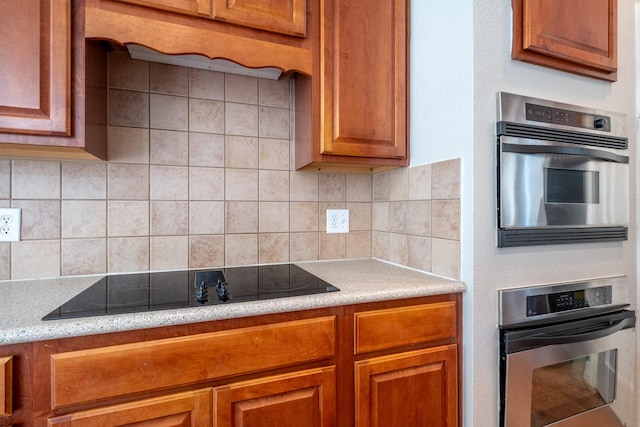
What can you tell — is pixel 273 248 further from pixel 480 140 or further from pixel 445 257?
pixel 480 140

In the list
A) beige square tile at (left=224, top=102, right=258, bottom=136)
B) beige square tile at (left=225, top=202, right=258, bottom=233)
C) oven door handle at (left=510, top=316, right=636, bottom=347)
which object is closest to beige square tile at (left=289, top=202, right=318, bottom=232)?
beige square tile at (left=225, top=202, right=258, bottom=233)

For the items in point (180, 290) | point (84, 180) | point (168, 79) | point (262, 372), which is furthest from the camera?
point (168, 79)

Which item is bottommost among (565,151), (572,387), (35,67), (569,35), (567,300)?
(572,387)

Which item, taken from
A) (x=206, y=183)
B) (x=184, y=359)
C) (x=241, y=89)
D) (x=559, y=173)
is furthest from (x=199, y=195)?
(x=559, y=173)

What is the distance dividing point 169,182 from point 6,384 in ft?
2.69

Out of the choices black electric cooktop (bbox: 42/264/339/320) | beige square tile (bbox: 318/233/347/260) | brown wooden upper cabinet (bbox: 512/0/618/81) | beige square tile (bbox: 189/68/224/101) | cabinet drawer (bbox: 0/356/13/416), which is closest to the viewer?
cabinet drawer (bbox: 0/356/13/416)

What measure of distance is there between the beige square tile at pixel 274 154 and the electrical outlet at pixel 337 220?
316 mm

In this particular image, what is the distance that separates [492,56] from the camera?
1.12m

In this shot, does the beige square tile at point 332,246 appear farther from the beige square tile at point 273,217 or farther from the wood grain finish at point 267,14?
the wood grain finish at point 267,14

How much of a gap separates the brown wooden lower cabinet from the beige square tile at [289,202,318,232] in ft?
2.03

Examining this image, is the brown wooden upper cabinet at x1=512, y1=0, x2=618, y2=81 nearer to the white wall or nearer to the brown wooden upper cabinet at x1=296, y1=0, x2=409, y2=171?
the white wall

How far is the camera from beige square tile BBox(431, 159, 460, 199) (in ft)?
3.76

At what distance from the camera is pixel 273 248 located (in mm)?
1520

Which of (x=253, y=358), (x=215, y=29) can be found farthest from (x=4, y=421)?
(x=215, y=29)
